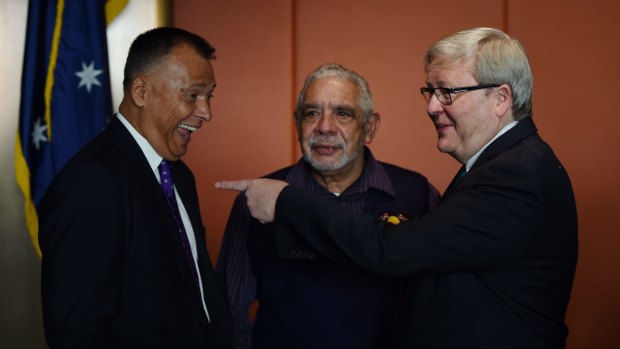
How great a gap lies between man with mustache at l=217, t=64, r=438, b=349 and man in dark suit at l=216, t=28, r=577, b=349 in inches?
23.0

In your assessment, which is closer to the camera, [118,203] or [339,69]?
[118,203]

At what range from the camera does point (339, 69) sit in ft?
8.52

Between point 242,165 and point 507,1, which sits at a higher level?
point 507,1

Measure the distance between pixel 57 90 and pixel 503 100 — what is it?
2.19 m

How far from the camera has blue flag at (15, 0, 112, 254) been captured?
3240mm

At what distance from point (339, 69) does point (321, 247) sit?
1046mm

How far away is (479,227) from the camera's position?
158cm

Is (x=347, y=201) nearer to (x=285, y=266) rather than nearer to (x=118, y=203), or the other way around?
(x=285, y=266)

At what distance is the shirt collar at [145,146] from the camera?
2010 mm

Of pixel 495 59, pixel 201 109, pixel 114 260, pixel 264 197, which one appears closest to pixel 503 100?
pixel 495 59

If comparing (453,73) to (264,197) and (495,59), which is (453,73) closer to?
(495,59)

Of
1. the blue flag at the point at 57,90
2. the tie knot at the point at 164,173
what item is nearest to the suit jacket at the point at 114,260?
the tie knot at the point at 164,173

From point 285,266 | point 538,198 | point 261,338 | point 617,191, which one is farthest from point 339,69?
point 617,191

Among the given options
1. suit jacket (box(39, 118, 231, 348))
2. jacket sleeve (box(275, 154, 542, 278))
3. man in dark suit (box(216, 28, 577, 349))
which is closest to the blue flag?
suit jacket (box(39, 118, 231, 348))
